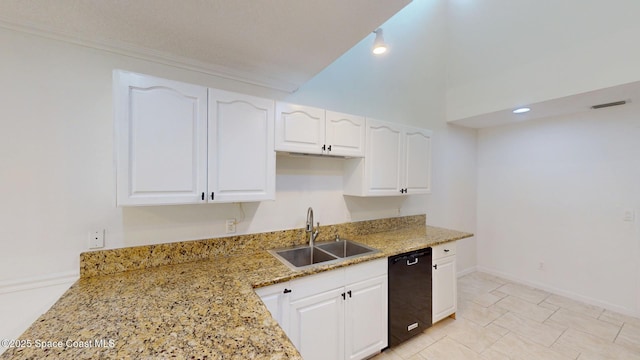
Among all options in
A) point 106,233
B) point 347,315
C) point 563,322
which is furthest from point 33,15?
point 563,322

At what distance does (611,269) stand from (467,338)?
2.09m

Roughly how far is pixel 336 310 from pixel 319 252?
1.72 feet

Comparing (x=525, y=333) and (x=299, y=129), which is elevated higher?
(x=299, y=129)

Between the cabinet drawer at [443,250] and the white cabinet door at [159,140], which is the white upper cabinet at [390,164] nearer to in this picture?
the cabinet drawer at [443,250]

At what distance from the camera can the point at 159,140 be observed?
1.47 metres

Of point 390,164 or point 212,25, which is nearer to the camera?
point 212,25

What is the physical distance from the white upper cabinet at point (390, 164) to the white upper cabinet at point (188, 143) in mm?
927

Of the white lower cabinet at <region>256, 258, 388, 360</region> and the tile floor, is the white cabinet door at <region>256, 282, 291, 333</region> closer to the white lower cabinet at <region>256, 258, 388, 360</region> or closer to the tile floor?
the white lower cabinet at <region>256, 258, 388, 360</region>

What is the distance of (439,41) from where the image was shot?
3342mm

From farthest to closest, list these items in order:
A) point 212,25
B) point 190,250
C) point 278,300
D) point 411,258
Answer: point 411,258, point 190,250, point 278,300, point 212,25

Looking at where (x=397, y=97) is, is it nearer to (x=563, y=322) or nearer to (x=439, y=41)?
(x=439, y=41)

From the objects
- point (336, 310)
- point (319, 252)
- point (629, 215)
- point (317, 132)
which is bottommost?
point (336, 310)

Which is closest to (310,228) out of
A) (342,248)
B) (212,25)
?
(342,248)

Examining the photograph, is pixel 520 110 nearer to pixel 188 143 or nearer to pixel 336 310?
pixel 336 310
